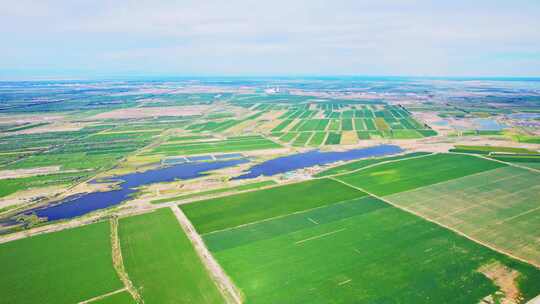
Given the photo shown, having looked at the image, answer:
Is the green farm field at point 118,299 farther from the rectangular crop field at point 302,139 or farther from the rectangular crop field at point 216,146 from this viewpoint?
the rectangular crop field at point 302,139

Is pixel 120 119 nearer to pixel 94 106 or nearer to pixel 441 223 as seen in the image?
pixel 94 106

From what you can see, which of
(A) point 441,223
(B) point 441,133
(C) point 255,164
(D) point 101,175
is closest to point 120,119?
(D) point 101,175

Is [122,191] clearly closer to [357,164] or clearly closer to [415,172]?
[357,164]

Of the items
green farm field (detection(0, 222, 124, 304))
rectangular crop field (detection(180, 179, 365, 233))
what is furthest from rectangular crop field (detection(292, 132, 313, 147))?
green farm field (detection(0, 222, 124, 304))

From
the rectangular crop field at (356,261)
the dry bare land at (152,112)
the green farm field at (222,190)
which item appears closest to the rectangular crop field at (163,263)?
the rectangular crop field at (356,261)

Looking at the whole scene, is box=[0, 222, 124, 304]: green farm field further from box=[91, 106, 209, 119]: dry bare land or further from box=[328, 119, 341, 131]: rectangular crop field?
box=[91, 106, 209, 119]: dry bare land

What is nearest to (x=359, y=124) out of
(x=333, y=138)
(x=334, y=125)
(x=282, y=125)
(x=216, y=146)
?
(x=334, y=125)
